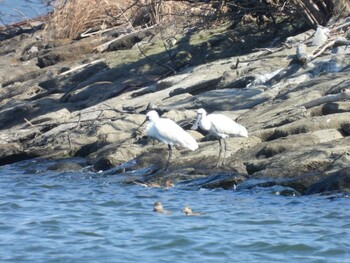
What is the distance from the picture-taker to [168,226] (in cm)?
1049

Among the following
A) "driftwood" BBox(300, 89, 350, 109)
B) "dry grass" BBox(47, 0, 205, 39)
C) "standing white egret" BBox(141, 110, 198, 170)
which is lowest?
"standing white egret" BBox(141, 110, 198, 170)

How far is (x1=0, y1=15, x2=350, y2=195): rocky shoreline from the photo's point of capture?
40.1ft

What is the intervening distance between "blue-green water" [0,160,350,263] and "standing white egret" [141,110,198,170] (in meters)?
0.89

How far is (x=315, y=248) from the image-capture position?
9.30 meters

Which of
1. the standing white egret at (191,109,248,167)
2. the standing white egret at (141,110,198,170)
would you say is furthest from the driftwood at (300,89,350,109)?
the standing white egret at (141,110,198,170)

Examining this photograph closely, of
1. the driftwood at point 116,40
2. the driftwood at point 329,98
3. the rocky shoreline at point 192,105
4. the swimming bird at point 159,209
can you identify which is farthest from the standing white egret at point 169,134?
the driftwood at point 116,40

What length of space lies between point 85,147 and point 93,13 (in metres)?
10.7

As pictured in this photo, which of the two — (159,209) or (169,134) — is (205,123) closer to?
(169,134)

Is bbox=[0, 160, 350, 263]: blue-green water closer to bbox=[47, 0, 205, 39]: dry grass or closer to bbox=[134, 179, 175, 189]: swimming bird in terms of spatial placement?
bbox=[134, 179, 175, 189]: swimming bird

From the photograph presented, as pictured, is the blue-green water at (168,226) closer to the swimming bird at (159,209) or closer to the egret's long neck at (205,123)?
the swimming bird at (159,209)

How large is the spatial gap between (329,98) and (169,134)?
7.43 feet

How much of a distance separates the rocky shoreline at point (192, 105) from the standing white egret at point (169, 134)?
0.68 feet

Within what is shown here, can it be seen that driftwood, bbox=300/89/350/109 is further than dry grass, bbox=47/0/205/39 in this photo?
No

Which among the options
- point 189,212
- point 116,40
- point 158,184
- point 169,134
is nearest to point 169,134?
point 169,134
